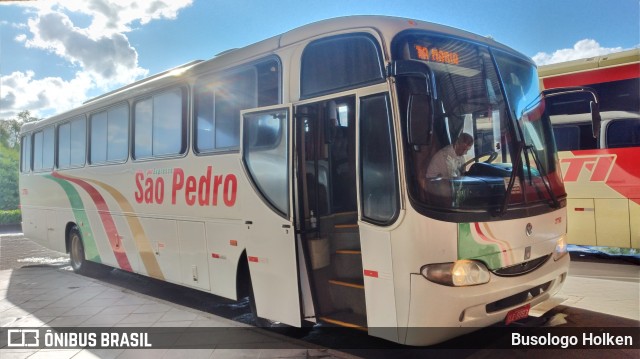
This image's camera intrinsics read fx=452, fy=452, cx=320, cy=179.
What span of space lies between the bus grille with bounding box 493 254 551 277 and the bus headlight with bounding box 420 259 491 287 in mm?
249

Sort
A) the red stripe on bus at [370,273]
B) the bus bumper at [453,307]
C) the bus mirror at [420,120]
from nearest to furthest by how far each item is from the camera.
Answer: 1. the bus mirror at [420,120]
2. the bus bumper at [453,307]
3. the red stripe on bus at [370,273]

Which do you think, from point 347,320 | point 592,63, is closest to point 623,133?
point 592,63

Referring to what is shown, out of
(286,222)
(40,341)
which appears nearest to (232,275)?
(286,222)

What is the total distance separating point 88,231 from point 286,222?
19.5ft

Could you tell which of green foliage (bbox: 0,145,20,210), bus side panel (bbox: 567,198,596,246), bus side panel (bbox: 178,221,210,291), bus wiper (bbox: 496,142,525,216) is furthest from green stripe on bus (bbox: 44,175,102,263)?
green foliage (bbox: 0,145,20,210)

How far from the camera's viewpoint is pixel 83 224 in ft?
29.5

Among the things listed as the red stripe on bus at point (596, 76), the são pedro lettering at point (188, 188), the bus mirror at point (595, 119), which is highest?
the red stripe on bus at point (596, 76)

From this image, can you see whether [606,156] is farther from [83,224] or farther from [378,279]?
[83,224]

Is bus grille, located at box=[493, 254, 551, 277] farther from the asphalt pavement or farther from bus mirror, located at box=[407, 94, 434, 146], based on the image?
the asphalt pavement

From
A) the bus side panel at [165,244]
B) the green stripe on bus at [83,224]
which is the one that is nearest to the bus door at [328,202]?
the bus side panel at [165,244]

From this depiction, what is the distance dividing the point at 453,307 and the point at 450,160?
123 centimetres

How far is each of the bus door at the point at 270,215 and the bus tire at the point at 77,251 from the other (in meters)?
5.97

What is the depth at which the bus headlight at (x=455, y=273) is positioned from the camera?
12.1ft

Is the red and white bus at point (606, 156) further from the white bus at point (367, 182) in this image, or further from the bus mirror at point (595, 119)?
the white bus at point (367, 182)
